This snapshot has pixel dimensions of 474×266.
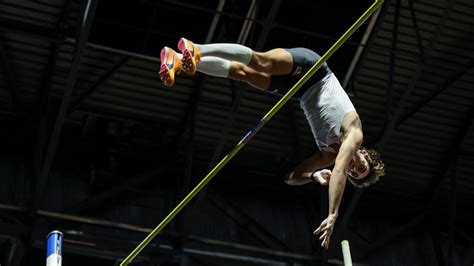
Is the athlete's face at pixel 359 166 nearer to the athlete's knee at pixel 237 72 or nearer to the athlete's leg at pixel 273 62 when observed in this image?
the athlete's leg at pixel 273 62

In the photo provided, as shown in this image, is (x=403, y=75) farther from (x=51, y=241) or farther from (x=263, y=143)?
(x=51, y=241)

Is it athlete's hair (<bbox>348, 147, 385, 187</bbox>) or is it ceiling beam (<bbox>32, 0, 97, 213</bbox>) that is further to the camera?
ceiling beam (<bbox>32, 0, 97, 213</bbox>)

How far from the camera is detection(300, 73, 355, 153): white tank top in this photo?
9789 millimetres

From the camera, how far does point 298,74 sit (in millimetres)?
9727

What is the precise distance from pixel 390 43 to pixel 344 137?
655cm

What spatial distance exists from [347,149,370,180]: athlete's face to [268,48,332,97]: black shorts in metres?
0.87

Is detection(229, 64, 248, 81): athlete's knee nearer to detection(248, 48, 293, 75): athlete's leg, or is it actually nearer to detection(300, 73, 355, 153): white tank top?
detection(248, 48, 293, 75): athlete's leg

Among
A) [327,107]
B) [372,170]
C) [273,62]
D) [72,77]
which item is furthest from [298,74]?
[72,77]

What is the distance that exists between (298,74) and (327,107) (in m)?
0.46

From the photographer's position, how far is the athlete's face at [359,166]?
9727 millimetres

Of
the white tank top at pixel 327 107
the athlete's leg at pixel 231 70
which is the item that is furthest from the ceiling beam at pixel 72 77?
the white tank top at pixel 327 107

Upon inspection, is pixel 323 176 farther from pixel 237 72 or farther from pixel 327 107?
pixel 237 72

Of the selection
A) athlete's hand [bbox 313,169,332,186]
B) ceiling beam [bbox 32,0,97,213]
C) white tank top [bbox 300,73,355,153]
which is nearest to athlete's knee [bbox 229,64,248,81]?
white tank top [bbox 300,73,355,153]

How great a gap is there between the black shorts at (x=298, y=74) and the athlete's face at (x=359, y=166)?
87cm
